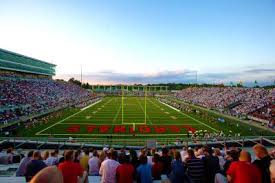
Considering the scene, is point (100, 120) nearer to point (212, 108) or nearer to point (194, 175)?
point (212, 108)

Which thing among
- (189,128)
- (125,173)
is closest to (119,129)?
(189,128)

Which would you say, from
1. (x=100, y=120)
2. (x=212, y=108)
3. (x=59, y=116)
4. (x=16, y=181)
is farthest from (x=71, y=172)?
(x=212, y=108)

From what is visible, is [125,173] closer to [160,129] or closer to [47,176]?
[47,176]

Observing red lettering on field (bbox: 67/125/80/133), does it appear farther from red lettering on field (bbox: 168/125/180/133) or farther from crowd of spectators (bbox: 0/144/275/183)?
crowd of spectators (bbox: 0/144/275/183)

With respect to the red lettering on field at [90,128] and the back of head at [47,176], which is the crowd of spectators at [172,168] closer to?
the back of head at [47,176]

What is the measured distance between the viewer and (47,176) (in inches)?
78.4

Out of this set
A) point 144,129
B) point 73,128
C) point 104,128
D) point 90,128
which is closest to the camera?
point 73,128

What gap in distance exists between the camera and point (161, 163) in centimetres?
739

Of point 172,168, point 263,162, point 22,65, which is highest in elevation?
point 22,65

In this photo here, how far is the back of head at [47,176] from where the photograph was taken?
197 centimetres

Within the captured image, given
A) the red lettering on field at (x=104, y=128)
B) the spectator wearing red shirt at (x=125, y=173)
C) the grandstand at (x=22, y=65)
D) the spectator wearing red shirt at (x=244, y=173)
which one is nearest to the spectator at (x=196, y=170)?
the spectator wearing red shirt at (x=125, y=173)

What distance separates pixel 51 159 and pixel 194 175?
3960mm

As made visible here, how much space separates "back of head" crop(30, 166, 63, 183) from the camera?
1.97 m

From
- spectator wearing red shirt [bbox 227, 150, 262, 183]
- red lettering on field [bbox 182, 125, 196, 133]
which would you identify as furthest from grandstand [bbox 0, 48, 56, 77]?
spectator wearing red shirt [bbox 227, 150, 262, 183]
